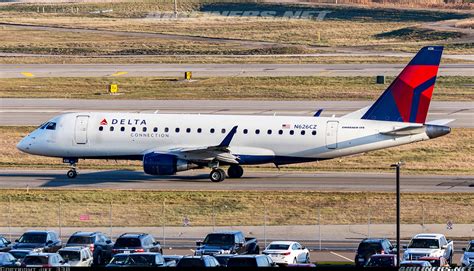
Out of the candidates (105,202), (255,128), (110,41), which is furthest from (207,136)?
(110,41)

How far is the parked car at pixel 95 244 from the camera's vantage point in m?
49.8

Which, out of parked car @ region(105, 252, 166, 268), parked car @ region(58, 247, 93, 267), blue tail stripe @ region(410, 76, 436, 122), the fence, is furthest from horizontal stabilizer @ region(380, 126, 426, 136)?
parked car @ region(105, 252, 166, 268)

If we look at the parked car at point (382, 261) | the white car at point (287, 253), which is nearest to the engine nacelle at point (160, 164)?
the white car at point (287, 253)

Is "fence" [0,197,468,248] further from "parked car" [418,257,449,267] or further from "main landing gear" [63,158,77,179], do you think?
"main landing gear" [63,158,77,179]

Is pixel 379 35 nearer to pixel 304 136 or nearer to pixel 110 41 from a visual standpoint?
pixel 110 41

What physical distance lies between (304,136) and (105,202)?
41.9 ft

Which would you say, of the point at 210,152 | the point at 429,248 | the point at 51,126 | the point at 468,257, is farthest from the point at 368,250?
the point at 51,126

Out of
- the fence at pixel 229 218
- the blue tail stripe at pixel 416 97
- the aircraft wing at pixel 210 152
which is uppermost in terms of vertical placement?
the blue tail stripe at pixel 416 97

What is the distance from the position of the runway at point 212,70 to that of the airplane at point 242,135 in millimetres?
50866

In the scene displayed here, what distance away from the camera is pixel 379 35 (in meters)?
174

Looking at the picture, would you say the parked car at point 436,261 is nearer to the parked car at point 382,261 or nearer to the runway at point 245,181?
the parked car at point 382,261

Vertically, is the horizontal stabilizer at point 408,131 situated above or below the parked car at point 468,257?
above

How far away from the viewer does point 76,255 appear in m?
46.6

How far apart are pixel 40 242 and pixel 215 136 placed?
834 inches
